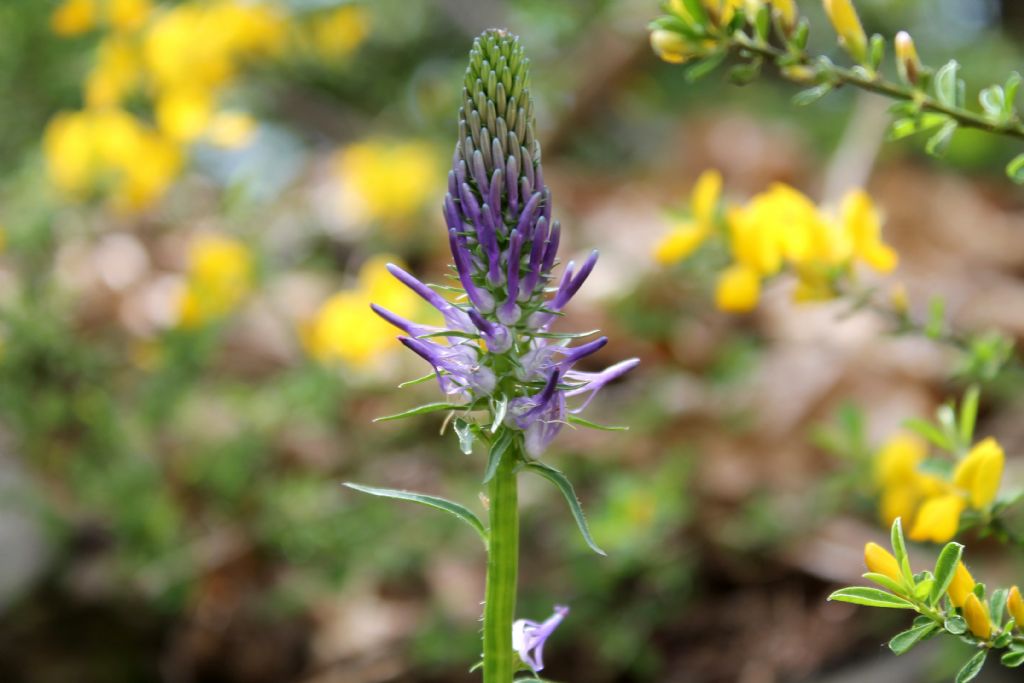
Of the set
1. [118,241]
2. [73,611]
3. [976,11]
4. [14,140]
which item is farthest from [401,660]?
[976,11]

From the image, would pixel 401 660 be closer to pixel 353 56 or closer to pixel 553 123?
pixel 553 123

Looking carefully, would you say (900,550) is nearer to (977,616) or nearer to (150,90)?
(977,616)

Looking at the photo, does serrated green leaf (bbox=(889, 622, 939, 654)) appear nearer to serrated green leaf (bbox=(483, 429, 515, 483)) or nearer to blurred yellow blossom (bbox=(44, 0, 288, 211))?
serrated green leaf (bbox=(483, 429, 515, 483))

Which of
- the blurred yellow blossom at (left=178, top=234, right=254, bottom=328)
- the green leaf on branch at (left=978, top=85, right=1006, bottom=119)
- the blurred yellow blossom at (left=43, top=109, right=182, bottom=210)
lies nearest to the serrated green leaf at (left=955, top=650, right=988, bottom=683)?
the green leaf on branch at (left=978, top=85, right=1006, bottom=119)

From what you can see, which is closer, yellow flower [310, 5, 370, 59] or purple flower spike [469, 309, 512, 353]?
A: purple flower spike [469, 309, 512, 353]

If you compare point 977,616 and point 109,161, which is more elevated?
point 109,161

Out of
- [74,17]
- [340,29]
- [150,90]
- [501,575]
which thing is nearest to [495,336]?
[501,575]
